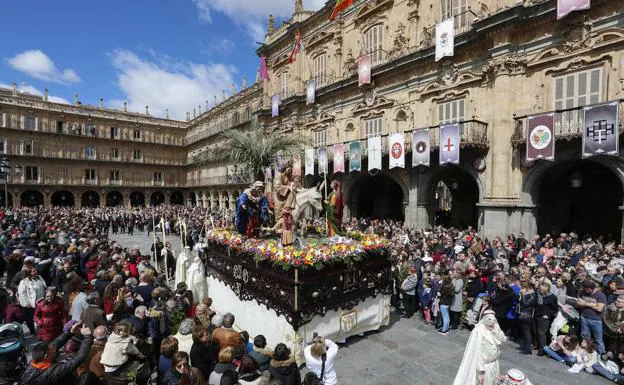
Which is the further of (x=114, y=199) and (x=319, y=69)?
(x=114, y=199)

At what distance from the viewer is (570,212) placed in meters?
16.8

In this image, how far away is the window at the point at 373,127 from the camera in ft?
67.6

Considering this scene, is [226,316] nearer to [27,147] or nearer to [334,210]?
[334,210]

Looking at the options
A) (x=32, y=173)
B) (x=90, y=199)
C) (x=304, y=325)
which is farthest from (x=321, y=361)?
(x=90, y=199)

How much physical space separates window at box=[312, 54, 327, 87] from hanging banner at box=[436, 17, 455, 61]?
9.37 m

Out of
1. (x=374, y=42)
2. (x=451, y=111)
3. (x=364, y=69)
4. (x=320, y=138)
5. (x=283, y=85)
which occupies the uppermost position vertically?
(x=374, y=42)

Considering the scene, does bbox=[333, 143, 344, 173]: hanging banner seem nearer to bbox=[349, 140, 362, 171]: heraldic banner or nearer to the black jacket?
bbox=[349, 140, 362, 171]: heraldic banner

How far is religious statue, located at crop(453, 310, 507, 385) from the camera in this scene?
445cm

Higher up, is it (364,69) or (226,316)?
(364,69)

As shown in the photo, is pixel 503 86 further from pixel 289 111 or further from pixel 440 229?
pixel 289 111

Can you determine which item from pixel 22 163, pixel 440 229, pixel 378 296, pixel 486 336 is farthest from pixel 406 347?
pixel 22 163

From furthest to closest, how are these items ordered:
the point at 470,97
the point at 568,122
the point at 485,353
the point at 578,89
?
the point at 470,97
the point at 578,89
the point at 568,122
the point at 485,353

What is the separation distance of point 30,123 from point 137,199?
51.3ft

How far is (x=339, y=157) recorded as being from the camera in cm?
2045
